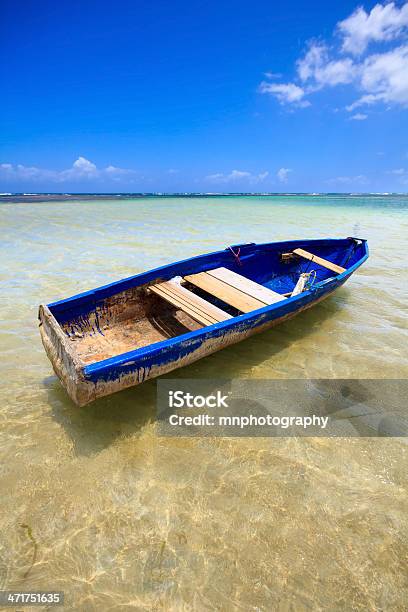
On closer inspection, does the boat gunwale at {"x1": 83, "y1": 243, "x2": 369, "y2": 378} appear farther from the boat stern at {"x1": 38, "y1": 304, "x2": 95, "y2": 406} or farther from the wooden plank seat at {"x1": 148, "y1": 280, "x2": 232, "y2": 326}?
the wooden plank seat at {"x1": 148, "y1": 280, "x2": 232, "y2": 326}

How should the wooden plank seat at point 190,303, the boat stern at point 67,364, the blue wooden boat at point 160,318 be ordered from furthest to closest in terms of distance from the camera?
the wooden plank seat at point 190,303 < the blue wooden boat at point 160,318 < the boat stern at point 67,364

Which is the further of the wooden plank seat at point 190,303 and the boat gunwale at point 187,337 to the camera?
the wooden plank seat at point 190,303

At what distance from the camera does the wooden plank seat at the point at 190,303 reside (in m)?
4.41

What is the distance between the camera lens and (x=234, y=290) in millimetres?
5613

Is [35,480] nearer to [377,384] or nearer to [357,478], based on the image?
[357,478]

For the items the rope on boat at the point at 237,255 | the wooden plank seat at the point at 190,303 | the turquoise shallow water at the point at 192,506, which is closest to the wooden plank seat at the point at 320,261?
the rope on boat at the point at 237,255

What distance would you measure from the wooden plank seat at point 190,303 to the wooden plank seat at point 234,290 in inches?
18.6

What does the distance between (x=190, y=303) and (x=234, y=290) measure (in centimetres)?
110

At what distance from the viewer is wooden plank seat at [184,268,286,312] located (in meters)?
5.11

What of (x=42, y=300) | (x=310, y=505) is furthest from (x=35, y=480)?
(x=42, y=300)

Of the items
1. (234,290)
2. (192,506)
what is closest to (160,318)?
(234,290)

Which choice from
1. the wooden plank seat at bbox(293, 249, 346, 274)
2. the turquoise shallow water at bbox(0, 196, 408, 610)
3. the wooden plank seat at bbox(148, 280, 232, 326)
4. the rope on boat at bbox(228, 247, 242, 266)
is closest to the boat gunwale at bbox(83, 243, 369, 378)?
the wooden plank seat at bbox(148, 280, 232, 326)

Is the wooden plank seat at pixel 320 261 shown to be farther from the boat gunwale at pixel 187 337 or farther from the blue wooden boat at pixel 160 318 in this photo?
the boat gunwale at pixel 187 337

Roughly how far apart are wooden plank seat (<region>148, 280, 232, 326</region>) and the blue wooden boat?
1cm
